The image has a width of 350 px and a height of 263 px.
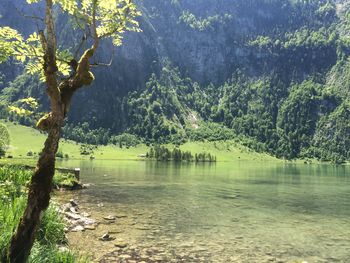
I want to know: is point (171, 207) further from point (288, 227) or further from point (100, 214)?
point (288, 227)

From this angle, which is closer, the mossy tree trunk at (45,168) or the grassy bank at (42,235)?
the mossy tree trunk at (45,168)

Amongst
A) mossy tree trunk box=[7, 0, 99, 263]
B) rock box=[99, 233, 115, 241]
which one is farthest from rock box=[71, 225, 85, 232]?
mossy tree trunk box=[7, 0, 99, 263]

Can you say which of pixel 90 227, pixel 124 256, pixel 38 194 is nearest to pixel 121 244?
pixel 124 256

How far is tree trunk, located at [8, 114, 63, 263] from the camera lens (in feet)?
45.0

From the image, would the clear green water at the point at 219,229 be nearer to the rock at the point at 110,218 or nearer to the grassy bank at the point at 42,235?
the rock at the point at 110,218

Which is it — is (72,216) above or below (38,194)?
below

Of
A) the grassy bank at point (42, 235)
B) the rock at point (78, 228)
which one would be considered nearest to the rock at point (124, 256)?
the grassy bank at point (42, 235)

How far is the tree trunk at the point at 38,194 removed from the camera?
13703 mm

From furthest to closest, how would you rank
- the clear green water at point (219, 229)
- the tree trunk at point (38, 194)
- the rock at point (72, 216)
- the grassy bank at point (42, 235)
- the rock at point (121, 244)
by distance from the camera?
the rock at point (72, 216) < the rock at point (121, 244) < the clear green water at point (219, 229) < the grassy bank at point (42, 235) < the tree trunk at point (38, 194)

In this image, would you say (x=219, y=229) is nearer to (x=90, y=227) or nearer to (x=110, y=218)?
(x=110, y=218)

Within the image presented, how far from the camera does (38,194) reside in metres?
13.7

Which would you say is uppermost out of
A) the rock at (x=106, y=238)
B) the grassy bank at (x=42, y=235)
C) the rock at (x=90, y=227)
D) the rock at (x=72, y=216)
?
the grassy bank at (x=42, y=235)

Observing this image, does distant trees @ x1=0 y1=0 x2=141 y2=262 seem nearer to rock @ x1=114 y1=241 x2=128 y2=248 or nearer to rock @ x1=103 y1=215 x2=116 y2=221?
rock @ x1=114 y1=241 x2=128 y2=248

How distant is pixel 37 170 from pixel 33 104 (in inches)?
141
